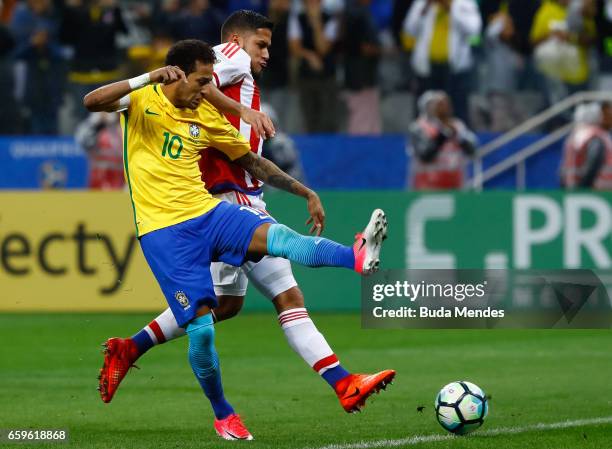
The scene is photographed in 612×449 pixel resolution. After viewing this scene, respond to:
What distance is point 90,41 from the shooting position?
1819 cm

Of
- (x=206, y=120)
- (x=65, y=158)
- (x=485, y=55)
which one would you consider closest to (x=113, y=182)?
A: (x=65, y=158)

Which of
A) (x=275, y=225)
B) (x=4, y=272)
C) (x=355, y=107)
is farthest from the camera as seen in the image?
(x=355, y=107)

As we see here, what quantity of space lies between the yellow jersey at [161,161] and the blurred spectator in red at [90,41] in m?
10.3

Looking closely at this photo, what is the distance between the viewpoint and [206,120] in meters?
7.77

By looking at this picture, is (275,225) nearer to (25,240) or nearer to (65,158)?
(25,240)

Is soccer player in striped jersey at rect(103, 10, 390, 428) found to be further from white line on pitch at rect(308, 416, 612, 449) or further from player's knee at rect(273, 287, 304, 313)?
white line on pitch at rect(308, 416, 612, 449)

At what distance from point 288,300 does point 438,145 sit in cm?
936

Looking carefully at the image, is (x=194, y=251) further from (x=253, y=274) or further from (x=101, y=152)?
(x=101, y=152)

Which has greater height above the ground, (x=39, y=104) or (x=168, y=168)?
(x=168, y=168)

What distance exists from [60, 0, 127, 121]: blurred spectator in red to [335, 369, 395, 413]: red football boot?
11.0 meters

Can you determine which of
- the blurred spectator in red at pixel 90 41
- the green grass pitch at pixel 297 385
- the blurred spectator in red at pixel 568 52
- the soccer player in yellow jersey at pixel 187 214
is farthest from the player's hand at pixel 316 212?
the blurred spectator in red at pixel 90 41

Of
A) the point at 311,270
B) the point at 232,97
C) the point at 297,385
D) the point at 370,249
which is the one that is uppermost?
the point at 232,97

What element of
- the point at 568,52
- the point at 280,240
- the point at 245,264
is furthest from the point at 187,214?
the point at 568,52

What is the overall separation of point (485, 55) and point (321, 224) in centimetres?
1015
